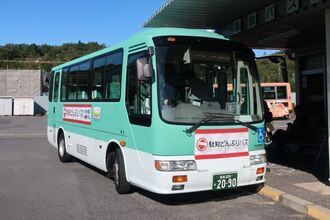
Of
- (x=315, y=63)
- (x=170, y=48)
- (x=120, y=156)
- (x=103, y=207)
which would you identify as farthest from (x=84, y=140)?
(x=315, y=63)

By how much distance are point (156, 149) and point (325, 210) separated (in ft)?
8.52

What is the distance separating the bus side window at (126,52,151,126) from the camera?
7.50 m

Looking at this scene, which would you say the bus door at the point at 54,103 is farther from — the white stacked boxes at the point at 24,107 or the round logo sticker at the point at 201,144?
the white stacked boxes at the point at 24,107

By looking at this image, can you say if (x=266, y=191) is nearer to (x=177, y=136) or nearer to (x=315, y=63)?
(x=177, y=136)

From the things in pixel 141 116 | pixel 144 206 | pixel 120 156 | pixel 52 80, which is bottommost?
pixel 144 206

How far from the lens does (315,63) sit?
13.6m

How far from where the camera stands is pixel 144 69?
23.8 ft

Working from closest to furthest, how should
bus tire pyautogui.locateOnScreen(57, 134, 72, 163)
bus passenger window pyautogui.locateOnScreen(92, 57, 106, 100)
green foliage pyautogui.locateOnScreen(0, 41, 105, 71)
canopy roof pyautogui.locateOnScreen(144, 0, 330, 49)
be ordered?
1. canopy roof pyautogui.locateOnScreen(144, 0, 330, 49)
2. bus passenger window pyautogui.locateOnScreen(92, 57, 106, 100)
3. bus tire pyautogui.locateOnScreen(57, 134, 72, 163)
4. green foliage pyautogui.locateOnScreen(0, 41, 105, 71)

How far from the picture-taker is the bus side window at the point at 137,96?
7500 mm

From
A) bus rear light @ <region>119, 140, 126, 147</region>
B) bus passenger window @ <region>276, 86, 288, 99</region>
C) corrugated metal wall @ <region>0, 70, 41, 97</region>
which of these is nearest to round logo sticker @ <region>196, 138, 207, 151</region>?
bus rear light @ <region>119, 140, 126, 147</region>

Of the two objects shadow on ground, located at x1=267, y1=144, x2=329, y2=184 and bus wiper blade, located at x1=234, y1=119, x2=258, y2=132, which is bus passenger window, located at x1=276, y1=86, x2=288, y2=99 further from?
bus wiper blade, located at x1=234, y1=119, x2=258, y2=132

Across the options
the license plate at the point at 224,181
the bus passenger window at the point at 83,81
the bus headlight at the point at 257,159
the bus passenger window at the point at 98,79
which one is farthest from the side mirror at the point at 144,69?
the bus passenger window at the point at 83,81

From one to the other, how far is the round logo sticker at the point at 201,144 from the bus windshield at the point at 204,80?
0.31 m

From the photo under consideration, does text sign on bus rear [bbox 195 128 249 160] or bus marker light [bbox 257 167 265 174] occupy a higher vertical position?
text sign on bus rear [bbox 195 128 249 160]
